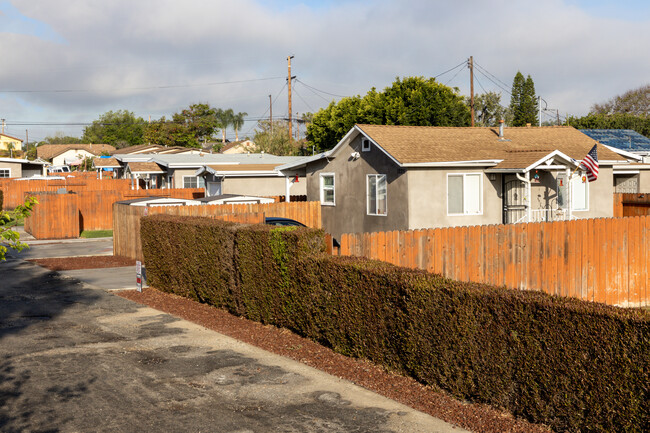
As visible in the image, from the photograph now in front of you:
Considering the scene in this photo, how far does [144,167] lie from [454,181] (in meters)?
32.7

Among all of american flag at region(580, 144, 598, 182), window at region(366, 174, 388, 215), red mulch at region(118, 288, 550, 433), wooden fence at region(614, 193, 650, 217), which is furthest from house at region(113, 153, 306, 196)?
red mulch at region(118, 288, 550, 433)

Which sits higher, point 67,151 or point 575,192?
point 67,151

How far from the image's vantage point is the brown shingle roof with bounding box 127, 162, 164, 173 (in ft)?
165

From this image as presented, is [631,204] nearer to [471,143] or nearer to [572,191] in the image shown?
[572,191]

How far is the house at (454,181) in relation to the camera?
76.7 ft

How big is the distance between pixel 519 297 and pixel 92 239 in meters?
29.4

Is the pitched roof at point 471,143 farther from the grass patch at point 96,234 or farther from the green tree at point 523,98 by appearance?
the green tree at point 523,98

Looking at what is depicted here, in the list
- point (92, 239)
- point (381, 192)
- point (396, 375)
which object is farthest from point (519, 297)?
point (92, 239)

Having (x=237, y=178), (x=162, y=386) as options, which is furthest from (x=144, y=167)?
(x=162, y=386)

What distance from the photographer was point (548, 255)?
16516mm

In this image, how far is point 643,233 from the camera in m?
17.4

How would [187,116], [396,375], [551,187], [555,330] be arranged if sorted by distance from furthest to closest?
[187,116] < [551,187] < [396,375] < [555,330]

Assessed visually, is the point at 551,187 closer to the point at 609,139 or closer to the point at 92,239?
the point at 92,239

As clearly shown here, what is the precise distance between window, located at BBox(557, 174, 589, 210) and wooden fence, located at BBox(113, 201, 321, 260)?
9.35 meters
